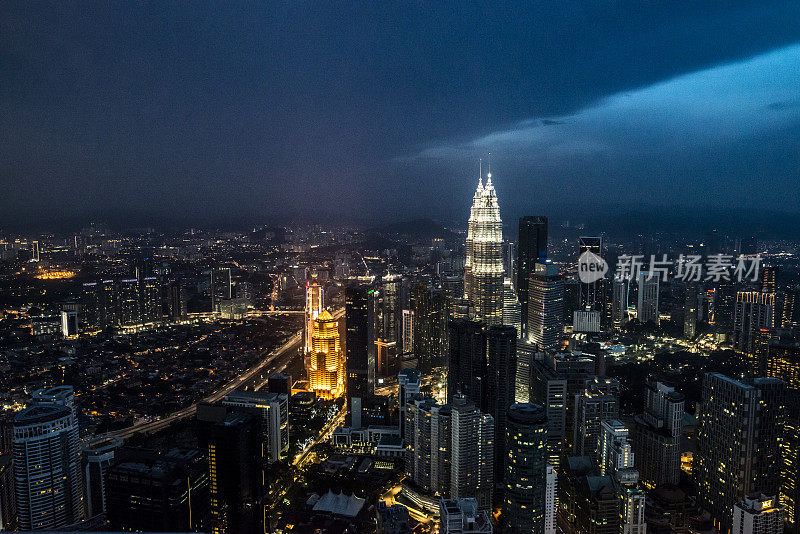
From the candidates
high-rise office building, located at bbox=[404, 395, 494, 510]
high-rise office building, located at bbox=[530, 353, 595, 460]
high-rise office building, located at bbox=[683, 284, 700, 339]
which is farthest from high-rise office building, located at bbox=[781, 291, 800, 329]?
high-rise office building, located at bbox=[404, 395, 494, 510]

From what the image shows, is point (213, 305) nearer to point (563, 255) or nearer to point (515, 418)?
point (563, 255)

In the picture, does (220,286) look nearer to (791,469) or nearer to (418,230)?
(418,230)

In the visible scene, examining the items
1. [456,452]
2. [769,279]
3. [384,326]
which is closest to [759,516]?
[456,452]

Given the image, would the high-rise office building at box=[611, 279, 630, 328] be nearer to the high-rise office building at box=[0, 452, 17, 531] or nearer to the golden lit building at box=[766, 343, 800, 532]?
the golden lit building at box=[766, 343, 800, 532]

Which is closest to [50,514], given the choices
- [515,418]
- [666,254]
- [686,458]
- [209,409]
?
[209,409]

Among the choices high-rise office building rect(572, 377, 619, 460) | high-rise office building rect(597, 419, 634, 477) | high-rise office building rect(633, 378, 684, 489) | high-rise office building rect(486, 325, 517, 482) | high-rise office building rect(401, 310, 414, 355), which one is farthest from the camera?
high-rise office building rect(401, 310, 414, 355)

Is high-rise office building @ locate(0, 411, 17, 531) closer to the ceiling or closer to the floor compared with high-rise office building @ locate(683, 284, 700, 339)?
closer to the floor
